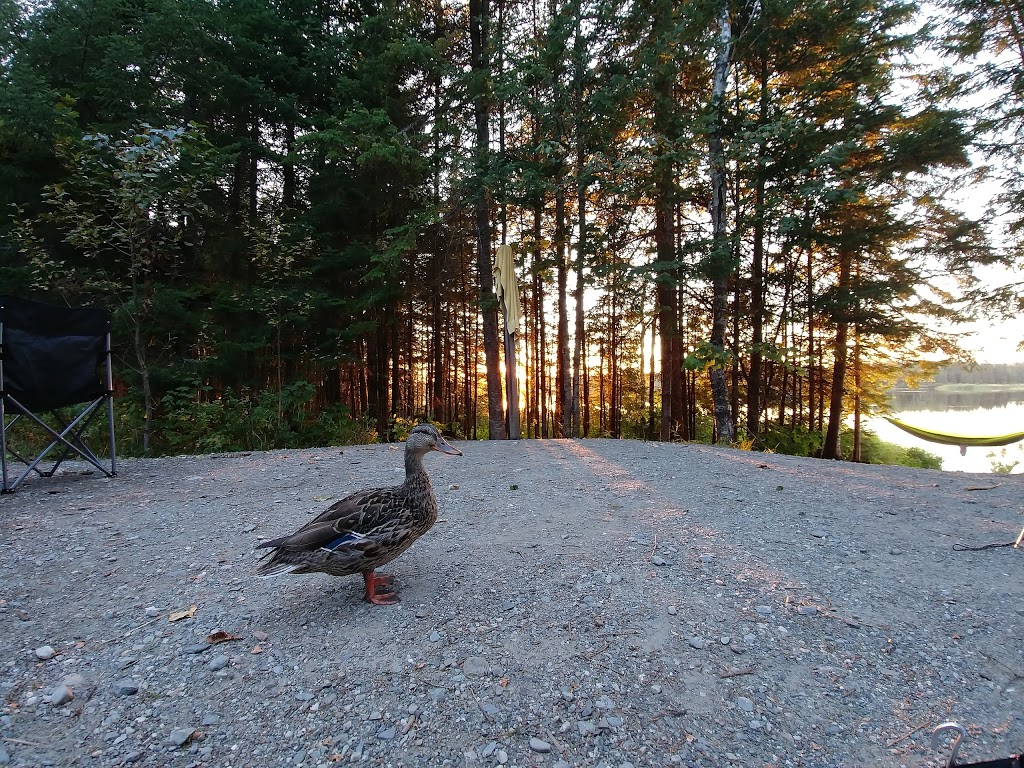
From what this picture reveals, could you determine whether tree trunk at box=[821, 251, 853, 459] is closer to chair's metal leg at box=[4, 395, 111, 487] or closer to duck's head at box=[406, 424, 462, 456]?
duck's head at box=[406, 424, 462, 456]

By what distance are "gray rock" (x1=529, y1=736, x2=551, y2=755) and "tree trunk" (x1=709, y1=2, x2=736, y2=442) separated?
7.88m

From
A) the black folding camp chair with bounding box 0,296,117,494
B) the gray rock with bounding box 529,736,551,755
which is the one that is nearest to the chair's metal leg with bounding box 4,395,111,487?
the black folding camp chair with bounding box 0,296,117,494

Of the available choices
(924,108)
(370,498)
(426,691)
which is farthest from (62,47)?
(924,108)

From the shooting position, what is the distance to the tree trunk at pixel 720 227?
8742 millimetres

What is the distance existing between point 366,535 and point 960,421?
18.3m

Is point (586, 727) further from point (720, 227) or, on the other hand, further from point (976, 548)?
point (720, 227)

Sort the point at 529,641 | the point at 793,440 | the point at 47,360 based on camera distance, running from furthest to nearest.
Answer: the point at 793,440 → the point at 47,360 → the point at 529,641

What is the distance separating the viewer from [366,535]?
7.82ft

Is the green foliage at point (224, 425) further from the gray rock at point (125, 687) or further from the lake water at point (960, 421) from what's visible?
the lake water at point (960, 421)

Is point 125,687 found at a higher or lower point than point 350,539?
lower

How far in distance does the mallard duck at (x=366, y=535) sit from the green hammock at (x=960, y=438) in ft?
41.4

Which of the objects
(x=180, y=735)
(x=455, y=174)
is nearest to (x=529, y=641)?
(x=180, y=735)

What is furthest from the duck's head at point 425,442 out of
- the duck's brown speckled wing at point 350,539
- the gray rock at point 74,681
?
the gray rock at point 74,681

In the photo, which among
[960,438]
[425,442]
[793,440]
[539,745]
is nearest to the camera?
[539,745]
